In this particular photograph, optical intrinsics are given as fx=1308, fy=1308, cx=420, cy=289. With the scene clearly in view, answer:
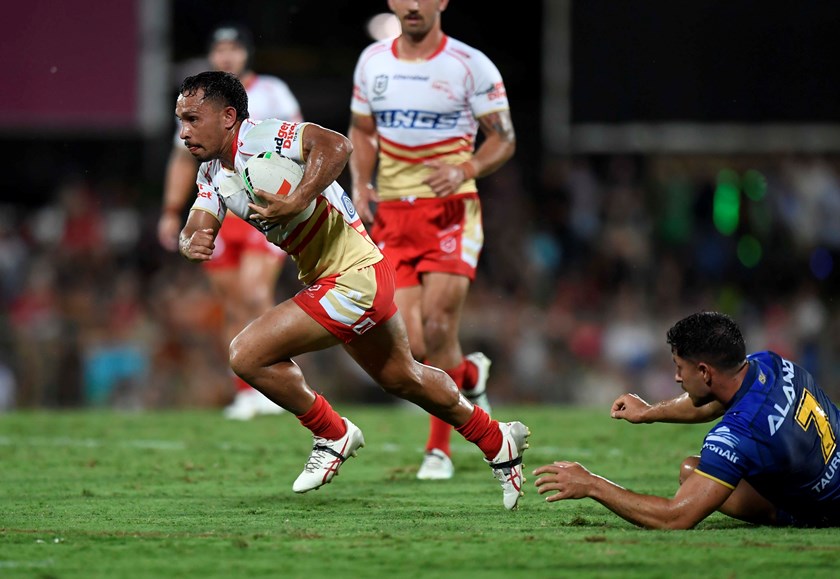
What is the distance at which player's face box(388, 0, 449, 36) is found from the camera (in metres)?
8.53

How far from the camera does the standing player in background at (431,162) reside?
8555mm

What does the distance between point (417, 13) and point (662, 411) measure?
132 inches

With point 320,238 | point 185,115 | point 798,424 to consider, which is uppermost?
point 185,115

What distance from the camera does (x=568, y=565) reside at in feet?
→ 17.5

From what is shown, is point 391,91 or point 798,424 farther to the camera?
point 391,91

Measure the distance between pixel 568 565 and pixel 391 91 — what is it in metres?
4.31

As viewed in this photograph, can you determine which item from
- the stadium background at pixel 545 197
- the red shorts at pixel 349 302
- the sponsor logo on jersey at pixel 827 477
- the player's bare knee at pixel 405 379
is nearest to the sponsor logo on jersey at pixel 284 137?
the red shorts at pixel 349 302

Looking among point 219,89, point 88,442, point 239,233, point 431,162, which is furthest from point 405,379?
point 239,233

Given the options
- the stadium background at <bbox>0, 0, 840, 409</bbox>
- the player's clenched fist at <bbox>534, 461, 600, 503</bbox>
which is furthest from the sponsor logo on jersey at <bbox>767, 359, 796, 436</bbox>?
the stadium background at <bbox>0, 0, 840, 409</bbox>

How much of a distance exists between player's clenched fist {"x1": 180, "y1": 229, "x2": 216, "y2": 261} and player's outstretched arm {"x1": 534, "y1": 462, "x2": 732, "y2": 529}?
210 cm

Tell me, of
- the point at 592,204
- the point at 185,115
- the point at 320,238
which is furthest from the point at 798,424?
the point at 592,204

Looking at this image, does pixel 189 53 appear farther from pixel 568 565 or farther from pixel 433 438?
pixel 568 565

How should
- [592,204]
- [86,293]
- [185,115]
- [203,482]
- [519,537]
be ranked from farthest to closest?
[592,204], [86,293], [203,482], [185,115], [519,537]

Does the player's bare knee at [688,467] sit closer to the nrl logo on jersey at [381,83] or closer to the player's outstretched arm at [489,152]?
the player's outstretched arm at [489,152]
